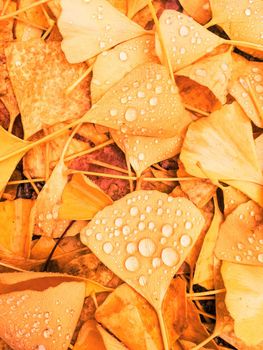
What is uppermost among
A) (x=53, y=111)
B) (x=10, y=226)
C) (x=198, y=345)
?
(x=53, y=111)

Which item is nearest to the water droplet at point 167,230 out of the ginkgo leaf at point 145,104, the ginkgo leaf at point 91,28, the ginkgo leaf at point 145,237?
the ginkgo leaf at point 145,237

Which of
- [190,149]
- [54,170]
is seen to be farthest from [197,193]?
[54,170]

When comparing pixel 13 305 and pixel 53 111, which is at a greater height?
pixel 53 111

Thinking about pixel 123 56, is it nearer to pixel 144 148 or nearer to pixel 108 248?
pixel 144 148

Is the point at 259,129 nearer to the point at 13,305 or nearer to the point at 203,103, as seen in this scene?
the point at 203,103

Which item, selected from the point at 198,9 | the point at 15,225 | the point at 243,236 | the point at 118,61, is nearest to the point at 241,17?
the point at 198,9
